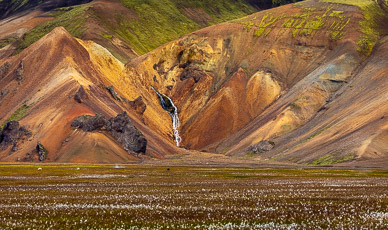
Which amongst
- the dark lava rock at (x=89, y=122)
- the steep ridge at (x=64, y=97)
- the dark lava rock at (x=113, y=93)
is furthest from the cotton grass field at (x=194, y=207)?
the dark lava rock at (x=113, y=93)

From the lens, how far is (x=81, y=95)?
11944cm

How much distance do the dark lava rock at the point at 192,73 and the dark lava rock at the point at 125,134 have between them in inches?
2473

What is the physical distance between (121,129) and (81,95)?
14.8m

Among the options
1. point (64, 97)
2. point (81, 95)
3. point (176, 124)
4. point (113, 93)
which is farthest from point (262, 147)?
point (64, 97)

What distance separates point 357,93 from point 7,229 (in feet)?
388

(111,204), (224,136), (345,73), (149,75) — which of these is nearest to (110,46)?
(149,75)

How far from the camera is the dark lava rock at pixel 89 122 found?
106812mm

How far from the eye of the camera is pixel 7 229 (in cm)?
2503

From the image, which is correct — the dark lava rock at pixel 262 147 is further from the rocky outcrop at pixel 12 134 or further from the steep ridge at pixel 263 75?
the rocky outcrop at pixel 12 134

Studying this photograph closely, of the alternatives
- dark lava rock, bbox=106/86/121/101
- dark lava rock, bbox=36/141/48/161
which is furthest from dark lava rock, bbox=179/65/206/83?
dark lava rock, bbox=36/141/48/161

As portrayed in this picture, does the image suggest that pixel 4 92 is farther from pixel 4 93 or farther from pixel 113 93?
pixel 113 93

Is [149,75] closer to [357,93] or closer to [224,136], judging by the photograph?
[224,136]

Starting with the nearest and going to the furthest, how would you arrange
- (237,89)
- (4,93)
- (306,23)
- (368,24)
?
(4,93) → (237,89) → (368,24) → (306,23)

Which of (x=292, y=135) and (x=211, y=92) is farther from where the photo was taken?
(x=211, y=92)
